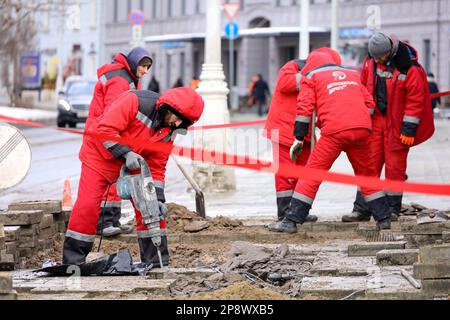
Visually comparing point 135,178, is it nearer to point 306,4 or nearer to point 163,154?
point 163,154

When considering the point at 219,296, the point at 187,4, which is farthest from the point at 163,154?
the point at 187,4

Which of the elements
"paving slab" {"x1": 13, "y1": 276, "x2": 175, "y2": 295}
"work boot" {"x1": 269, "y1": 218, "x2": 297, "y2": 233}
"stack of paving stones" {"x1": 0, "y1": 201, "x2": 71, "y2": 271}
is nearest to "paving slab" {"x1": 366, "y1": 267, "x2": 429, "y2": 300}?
"paving slab" {"x1": 13, "y1": 276, "x2": 175, "y2": 295}

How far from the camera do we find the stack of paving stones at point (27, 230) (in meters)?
10.3

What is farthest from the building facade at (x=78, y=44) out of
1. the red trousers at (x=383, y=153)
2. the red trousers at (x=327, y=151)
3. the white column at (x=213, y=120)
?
the red trousers at (x=327, y=151)

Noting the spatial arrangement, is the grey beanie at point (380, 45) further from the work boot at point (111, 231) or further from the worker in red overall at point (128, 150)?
the worker in red overall at point (128, 150)

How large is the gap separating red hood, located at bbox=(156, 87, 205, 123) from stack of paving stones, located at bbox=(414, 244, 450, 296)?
2303 millimetres

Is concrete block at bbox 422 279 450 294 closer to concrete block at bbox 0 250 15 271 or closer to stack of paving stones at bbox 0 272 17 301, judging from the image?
stack of paving stones at bbox 0 272 17 301

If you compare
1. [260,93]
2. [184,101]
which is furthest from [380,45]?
[260,93]

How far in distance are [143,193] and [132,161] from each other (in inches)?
10.6

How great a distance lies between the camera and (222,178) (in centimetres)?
1761

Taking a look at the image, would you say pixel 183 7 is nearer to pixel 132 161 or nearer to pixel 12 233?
pixel 12 233

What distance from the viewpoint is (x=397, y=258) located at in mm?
9539

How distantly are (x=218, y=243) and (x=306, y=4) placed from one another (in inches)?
745

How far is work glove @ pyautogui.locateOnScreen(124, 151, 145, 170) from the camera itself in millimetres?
9578
